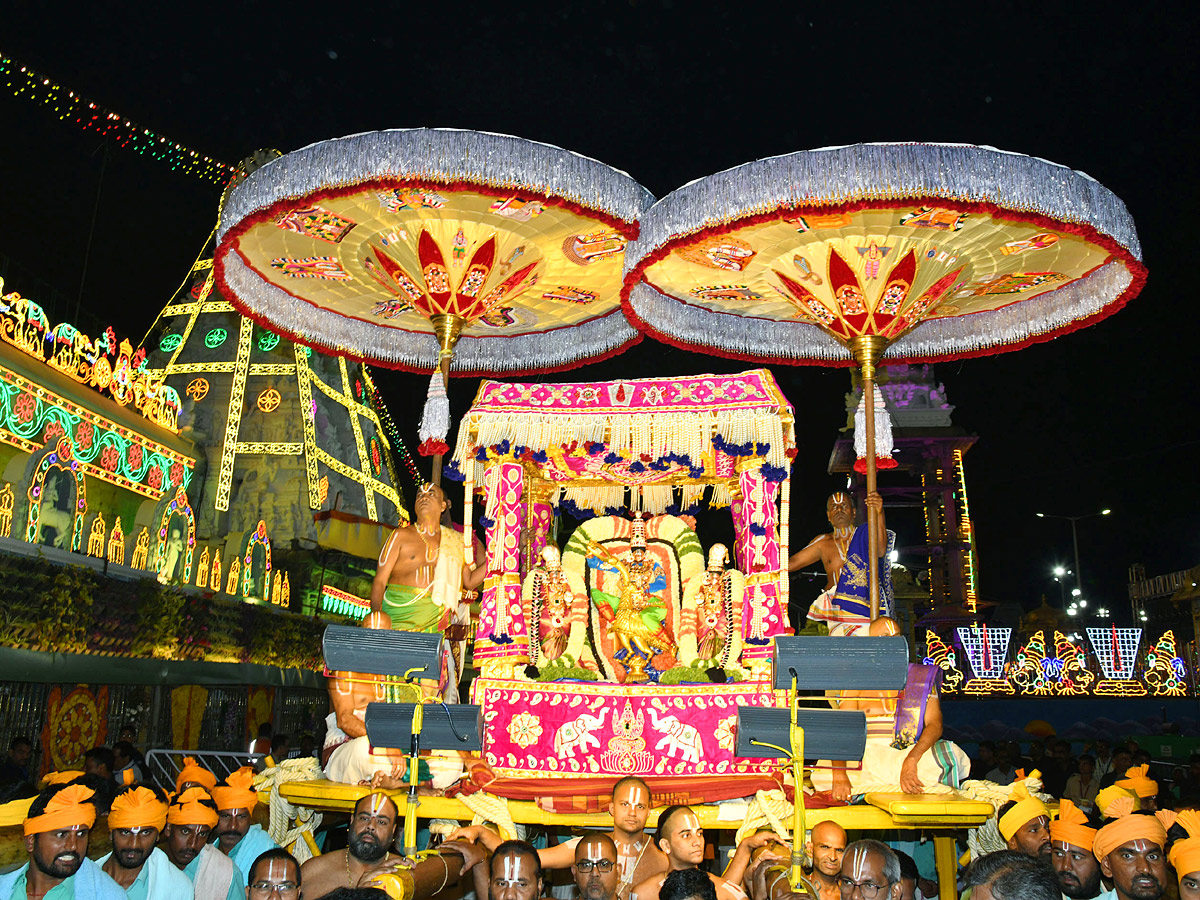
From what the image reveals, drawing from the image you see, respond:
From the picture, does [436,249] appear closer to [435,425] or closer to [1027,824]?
[435,425]

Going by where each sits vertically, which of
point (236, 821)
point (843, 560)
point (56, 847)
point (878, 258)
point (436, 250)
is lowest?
point (236, 821)

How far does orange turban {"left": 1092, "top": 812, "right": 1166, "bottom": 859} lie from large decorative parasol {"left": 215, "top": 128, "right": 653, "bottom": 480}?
5.54m

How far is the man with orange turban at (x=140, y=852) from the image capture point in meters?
5.04

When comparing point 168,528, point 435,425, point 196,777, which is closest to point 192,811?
point 196,777

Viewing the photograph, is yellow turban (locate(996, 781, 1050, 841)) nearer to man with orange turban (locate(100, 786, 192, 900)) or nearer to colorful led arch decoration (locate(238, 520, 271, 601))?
man with orange turban (locate(100, 786, 192, 900))

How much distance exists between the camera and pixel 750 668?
26.7 feet

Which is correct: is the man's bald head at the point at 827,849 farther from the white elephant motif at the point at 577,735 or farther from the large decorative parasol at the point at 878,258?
the large decorative parasol at the point at 878,258

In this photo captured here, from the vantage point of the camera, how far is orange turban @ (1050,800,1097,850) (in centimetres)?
501

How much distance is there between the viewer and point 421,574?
8328 mm

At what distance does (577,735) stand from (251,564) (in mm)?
18183

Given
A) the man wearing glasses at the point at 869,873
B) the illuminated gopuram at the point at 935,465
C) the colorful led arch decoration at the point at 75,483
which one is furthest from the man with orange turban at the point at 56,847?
the illuminated gopuram at the point at 935,465

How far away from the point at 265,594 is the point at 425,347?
615 inches

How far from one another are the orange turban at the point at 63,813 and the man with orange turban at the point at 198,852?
103 cm

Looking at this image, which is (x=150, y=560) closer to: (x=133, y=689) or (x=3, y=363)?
(x=133, y=689)
